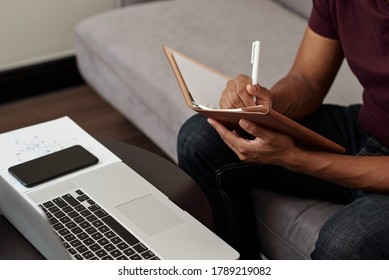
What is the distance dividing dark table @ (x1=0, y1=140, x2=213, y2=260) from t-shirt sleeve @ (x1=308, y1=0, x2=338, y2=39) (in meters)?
0.41

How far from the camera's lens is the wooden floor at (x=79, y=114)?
244 cm

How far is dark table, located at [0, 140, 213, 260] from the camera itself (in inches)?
48.1

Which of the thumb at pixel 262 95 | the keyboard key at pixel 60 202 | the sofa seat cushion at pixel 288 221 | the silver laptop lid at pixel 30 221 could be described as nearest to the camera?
the silver laptop lid at pixel 30 221

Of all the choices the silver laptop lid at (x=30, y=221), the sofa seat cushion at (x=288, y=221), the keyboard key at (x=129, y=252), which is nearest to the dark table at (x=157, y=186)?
the silver laptop lid at (x=30, y=221)

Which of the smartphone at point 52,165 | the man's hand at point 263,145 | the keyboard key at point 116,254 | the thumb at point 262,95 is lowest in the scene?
the keyboard key at point 116,254

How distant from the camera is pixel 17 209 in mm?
1151

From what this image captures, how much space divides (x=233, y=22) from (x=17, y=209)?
4.17 ft

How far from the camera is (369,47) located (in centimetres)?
150

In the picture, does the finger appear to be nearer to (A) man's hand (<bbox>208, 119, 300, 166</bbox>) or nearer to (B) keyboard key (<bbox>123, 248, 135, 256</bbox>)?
(A) man's hand (<bbox>208, 119, 300, 166</bbox>)

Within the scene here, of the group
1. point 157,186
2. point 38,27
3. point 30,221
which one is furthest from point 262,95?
point 38,27

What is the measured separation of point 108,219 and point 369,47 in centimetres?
60

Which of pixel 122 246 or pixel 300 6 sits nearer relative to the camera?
pixel 122 246

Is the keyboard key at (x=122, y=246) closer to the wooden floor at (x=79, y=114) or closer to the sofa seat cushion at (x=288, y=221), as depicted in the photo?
the sofa seat cushion at (x=288, y=221)

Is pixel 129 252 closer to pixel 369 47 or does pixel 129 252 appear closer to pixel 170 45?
pixel 369 47
